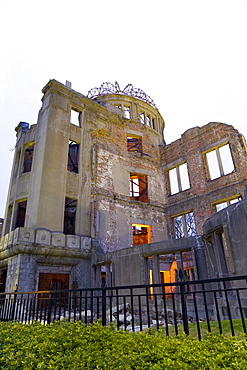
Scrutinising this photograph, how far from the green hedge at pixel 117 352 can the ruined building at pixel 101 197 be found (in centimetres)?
743

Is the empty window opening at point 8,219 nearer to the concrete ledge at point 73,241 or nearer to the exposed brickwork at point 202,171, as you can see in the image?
the concrete ledge at point 73,241

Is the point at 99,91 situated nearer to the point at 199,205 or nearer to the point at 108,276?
the point at 199,205

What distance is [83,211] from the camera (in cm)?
1634

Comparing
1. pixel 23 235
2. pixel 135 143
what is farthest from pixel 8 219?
pixel 135 143

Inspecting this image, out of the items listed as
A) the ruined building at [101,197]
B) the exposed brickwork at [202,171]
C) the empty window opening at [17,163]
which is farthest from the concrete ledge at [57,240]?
the exposed brickwork at [202,171]

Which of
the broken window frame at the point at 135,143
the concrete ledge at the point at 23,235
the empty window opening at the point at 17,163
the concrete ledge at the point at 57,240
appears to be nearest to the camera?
the concrete ledge at the point at 23,235

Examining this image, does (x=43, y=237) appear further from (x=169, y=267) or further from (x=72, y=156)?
(x=169, y=267)

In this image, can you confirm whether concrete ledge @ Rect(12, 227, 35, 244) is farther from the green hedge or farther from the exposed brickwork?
the exposed brickwork

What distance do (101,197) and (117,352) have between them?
14.8 m

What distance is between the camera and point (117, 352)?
2.72 meters

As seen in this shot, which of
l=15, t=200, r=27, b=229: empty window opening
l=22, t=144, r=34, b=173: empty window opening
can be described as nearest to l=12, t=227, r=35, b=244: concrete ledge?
l=15, t=200, r=27, b=229: empty window opening

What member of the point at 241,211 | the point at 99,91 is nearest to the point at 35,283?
the point at 241,211

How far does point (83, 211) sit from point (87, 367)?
14097 millimetres

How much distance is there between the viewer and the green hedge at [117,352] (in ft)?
7.16
